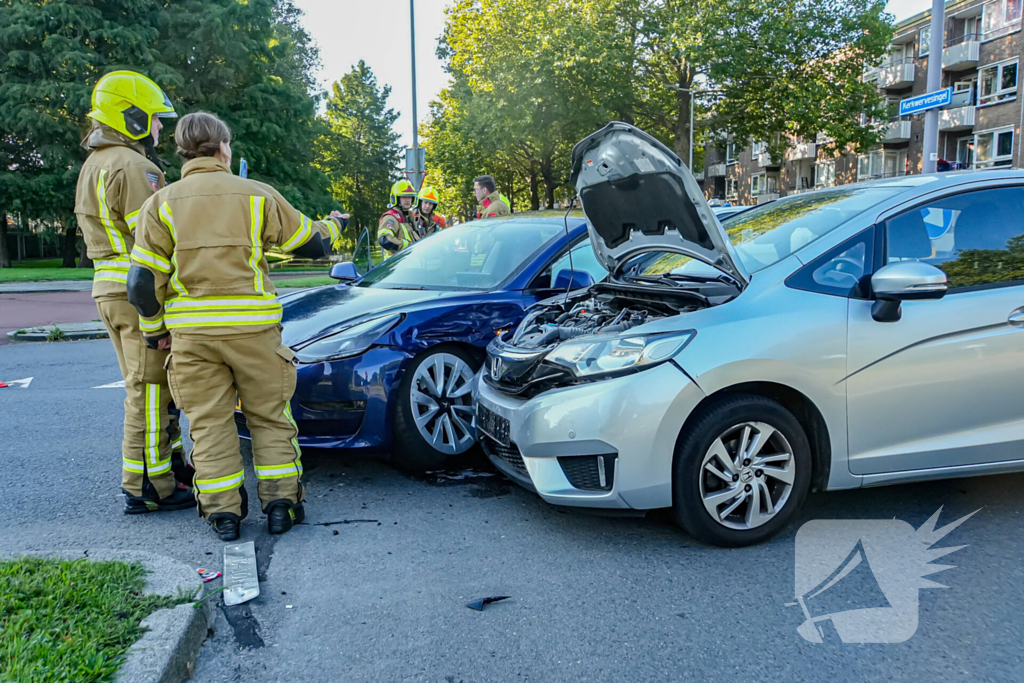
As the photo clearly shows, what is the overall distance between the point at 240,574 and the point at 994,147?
41298 millimetres

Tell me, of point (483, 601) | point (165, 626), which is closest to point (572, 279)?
point (483, 601)

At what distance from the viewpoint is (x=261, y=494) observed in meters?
3.86

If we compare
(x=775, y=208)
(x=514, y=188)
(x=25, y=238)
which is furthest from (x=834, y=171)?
(x=775, y=208)

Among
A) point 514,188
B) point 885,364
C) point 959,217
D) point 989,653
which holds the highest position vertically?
point 514,188

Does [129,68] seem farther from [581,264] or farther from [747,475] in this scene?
[747,475]

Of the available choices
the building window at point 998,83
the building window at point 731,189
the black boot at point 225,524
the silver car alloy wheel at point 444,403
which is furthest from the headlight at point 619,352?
the building window at point 731,189

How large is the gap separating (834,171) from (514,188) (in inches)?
726

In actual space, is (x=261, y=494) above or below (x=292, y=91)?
below

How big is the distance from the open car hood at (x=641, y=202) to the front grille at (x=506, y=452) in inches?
45.9

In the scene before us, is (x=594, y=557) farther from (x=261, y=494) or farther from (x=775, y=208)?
(x=775, y=208)

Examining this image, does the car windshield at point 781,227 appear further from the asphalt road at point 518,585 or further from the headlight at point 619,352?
the asphalt road at point 518,585

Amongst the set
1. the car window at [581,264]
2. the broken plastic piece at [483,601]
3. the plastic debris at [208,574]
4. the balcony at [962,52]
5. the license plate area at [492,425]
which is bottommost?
the broken plastic piece at [483,601]

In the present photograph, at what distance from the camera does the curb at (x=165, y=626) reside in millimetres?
2461

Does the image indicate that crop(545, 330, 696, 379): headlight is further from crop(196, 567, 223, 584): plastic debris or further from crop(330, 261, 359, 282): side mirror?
crop(330, 261, 359, 282): side mirror
